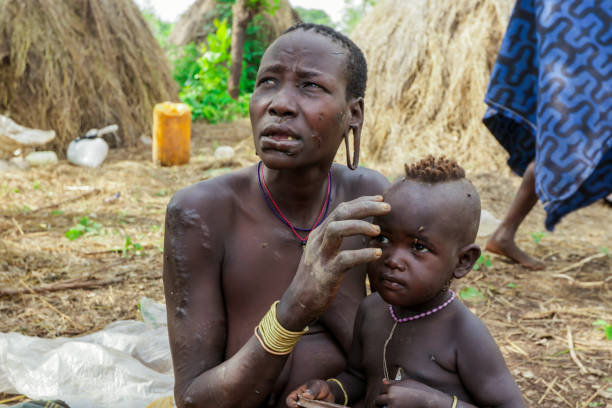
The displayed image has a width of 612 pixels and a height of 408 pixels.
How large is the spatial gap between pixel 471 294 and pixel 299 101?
2489 mm

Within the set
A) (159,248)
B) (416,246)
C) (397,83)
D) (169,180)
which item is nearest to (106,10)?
(169,180)

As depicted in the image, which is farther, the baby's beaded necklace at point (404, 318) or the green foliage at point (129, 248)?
the green foliage at point (129, 248)

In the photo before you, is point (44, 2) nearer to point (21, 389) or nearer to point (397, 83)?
point (397, 83)

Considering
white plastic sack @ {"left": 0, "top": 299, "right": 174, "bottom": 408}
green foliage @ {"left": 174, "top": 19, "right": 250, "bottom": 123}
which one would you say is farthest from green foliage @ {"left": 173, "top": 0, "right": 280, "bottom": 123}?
white plastic sack @ {"left": 0, "top": 299, "right": 174, "bottom": 408}

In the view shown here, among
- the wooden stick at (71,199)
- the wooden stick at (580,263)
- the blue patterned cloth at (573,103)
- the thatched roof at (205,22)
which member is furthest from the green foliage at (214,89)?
the blue patterned cloth at (573,103)

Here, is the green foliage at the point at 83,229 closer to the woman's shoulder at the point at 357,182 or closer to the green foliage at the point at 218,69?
the woman's shoulder at the point at 357,182

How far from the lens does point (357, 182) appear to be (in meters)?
2.01

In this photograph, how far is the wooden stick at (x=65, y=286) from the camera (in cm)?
330

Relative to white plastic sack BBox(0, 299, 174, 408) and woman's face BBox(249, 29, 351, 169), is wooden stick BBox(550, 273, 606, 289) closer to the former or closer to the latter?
white plastic sack BBox(0, 299, 174, 408)

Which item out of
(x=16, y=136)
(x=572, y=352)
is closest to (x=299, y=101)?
(x=572, y=352)

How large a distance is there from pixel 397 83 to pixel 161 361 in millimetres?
5692

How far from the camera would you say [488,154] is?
22.9 feet

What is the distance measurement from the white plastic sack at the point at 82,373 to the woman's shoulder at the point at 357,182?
124 cm

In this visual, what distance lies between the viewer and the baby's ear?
1606mm
